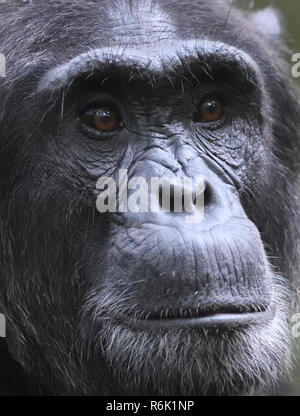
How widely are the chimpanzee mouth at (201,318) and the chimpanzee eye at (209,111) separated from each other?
1.12 m

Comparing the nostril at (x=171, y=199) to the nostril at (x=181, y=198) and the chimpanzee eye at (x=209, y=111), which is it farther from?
the chimpanzee eye at (x=209, y=111)

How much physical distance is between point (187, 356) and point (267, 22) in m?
2.65

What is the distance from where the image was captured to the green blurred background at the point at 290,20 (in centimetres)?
542

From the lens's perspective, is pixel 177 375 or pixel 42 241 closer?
pixel 177 375

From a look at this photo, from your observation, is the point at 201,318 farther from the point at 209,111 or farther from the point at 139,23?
the point at 139,23

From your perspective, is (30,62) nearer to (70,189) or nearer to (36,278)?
(70,189)

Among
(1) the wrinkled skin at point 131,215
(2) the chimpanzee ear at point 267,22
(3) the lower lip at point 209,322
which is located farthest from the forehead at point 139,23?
(3) the lower lip at point 209,322

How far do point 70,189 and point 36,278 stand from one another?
512mm

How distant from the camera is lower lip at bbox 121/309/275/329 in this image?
11.9 ft

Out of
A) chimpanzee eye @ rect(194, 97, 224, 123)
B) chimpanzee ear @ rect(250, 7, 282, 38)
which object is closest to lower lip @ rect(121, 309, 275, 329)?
chimpanzee eye @ rect(194, 97, 224, 123)

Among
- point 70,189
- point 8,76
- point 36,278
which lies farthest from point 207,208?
point 8,76

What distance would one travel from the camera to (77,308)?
4.09 metres

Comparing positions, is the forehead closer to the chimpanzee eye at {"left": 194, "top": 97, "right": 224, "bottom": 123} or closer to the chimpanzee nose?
the chimpanzee eye at {"left": 194, "top": 97, "right": 224, "bottom": 123}

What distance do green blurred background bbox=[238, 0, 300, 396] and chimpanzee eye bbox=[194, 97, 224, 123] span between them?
1.25 meters
